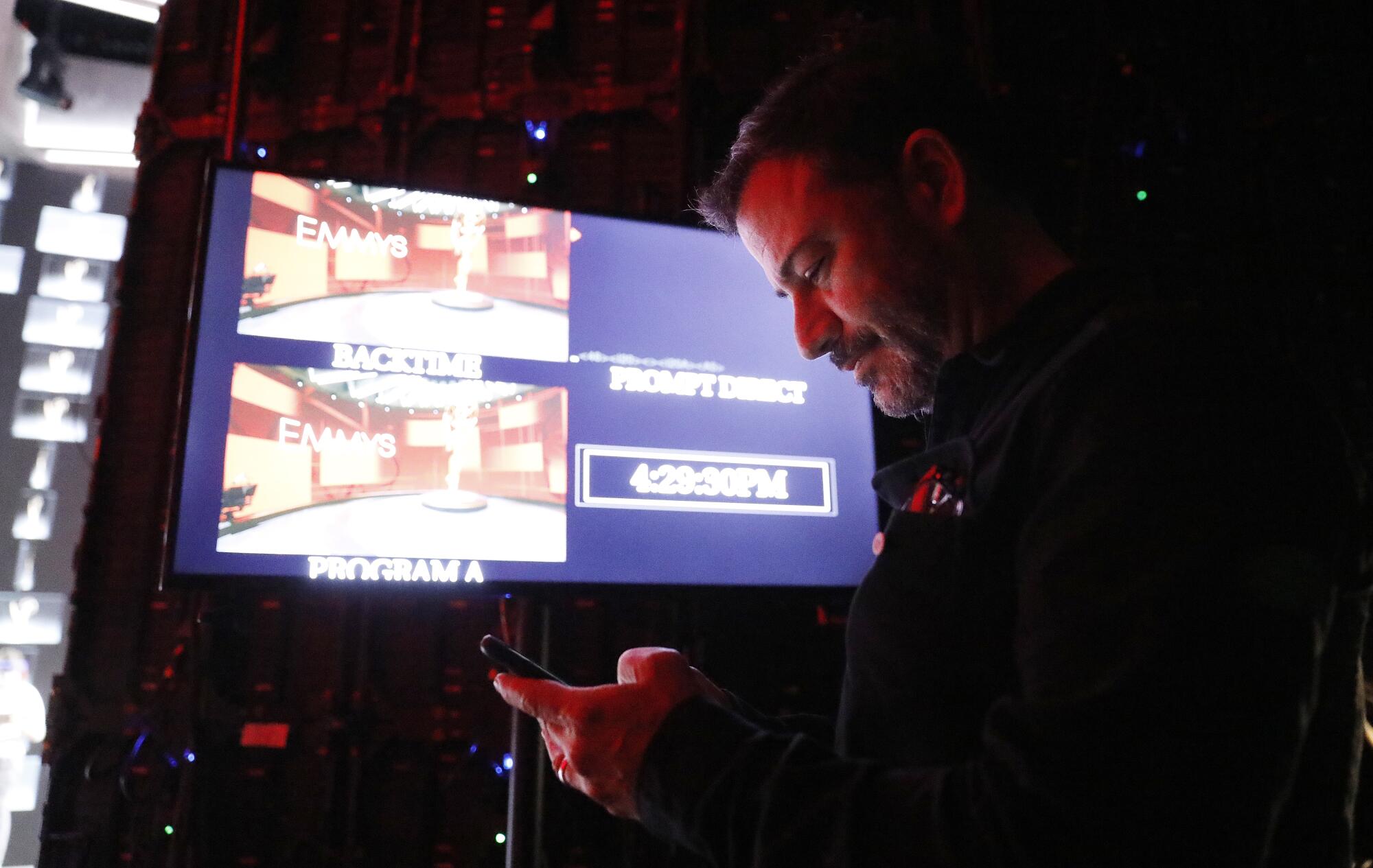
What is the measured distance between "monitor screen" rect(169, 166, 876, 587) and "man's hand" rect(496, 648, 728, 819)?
0.91 metres

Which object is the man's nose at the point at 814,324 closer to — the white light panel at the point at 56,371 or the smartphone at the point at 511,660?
the smartphone at the point at 511,660

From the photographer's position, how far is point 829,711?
2.06m

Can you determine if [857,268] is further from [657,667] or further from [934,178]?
[657,667]

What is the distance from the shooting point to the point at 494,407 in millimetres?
1770

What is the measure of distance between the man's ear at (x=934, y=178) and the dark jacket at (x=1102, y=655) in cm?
23

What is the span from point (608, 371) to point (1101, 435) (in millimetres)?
1349

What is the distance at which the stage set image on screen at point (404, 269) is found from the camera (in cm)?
172

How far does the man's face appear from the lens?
959 mm

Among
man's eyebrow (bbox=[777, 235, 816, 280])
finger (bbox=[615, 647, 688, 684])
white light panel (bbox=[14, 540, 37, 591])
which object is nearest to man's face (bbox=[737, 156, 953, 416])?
man's eyebrow (bbox=[777, 235, 816, 280])

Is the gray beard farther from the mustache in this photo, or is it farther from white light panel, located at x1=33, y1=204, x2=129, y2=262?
white light panel, located at x1=33, y1=204, x2=129, y2=262

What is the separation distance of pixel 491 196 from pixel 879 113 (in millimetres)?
1103

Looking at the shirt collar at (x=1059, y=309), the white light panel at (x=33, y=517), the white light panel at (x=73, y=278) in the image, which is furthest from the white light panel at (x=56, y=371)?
the shirt collar at (x=1059, y=309)

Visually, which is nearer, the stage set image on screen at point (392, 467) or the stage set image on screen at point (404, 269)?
the stage set image on screen at point (392, 467)

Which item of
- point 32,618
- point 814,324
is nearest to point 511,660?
point 814,324
